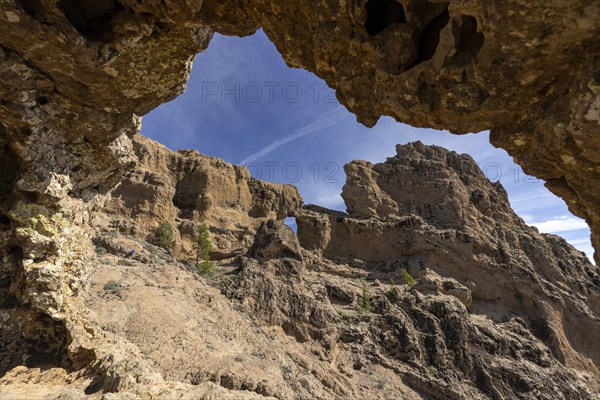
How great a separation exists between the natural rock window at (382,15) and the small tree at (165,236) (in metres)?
34.1

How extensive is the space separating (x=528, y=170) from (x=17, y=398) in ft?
37.5

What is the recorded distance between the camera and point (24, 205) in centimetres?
972

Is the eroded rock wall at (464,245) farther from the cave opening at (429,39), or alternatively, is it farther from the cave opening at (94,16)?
the cave opening at (429,39)

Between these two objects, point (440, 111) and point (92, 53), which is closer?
point (440, 111)

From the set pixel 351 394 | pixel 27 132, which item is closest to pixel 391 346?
pixel 351 394

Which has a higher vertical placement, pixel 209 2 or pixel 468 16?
pixel 209 2

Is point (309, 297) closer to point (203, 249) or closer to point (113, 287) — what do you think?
point (203, 249)

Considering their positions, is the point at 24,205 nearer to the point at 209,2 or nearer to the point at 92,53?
the point at 92,53

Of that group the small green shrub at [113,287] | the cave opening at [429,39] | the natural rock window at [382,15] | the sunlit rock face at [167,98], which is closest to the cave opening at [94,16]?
the sunlit rock face at [167,98]

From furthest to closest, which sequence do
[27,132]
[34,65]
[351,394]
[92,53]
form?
1. [351,394]
2. [27,132]
3. [34,65]
4. [92,53]

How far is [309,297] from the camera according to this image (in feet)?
93.1

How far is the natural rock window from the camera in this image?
6.50 metres

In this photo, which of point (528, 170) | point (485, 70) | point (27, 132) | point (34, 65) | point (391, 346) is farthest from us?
point (391, 346)

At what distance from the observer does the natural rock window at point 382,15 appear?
650 centimetres
